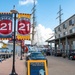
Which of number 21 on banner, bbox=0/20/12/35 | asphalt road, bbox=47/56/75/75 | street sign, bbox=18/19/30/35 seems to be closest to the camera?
number 21 on banner, bbox=0/20/12/35

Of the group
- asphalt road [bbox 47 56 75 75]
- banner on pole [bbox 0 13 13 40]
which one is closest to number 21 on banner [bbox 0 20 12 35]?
banner on pole [bbox 0 13 13 40]

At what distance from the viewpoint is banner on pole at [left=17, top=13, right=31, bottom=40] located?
50.3 ft

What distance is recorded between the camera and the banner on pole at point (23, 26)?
1534 centimetres

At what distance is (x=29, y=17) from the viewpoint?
15.5m

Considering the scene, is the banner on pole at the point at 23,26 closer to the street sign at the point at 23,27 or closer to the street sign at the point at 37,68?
the street sign at the point at 23,27

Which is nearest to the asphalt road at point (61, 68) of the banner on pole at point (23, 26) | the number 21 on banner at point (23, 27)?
the banner on pole at point (23, 26)

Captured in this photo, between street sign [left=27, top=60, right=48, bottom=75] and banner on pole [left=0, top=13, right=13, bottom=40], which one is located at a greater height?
banner on pole [left=0, top=13, right=13, bottom=40]

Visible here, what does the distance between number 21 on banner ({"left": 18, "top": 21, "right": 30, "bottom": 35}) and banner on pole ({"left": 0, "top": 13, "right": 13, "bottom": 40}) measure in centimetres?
70

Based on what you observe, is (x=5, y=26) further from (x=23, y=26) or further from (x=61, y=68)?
(x=61, y=68)

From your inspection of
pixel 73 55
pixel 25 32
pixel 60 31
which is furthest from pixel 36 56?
pixel 60 31

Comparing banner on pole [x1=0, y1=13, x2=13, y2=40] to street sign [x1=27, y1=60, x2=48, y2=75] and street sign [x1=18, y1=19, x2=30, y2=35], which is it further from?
street sign [x1=27, y1=60, x2=48, y2=75]

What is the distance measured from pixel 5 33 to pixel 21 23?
4.23ft

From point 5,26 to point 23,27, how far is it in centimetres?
122

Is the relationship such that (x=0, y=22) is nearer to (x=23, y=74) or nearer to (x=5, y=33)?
(x=5, y=33)
